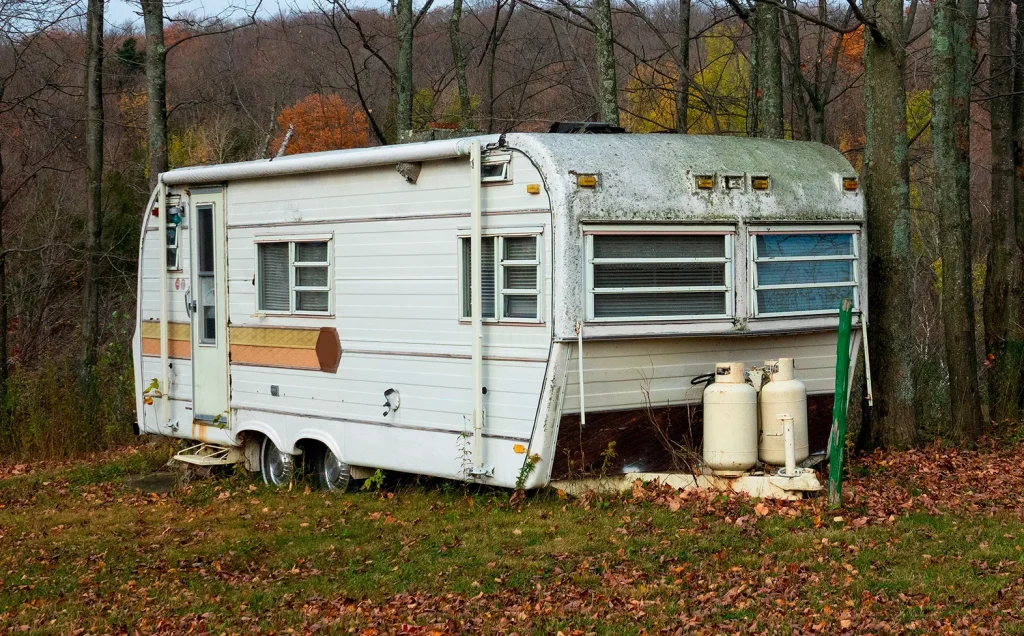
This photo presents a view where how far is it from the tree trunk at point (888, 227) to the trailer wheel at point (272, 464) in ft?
17.4

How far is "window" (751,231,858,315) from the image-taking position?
872cm

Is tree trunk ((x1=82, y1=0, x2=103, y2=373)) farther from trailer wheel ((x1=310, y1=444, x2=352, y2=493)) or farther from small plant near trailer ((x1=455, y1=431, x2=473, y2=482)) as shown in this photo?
small plant near trailer ((x1=455, y1=431, x2=473, y2=482))

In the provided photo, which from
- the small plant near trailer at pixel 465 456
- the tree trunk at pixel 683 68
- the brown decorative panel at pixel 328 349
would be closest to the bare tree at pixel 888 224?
the small plant near trailer at pixel 465 456

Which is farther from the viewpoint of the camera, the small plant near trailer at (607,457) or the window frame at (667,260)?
the small plant near trailer at (607,457)

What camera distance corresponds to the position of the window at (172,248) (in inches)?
455

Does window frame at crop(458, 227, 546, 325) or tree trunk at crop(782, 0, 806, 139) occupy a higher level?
tree trunk at crop(782, 0, 806, 139)

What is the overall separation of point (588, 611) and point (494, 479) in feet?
8.28

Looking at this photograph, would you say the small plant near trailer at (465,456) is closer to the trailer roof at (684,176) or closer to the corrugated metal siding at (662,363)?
the corrugated metal siding at (662,363)

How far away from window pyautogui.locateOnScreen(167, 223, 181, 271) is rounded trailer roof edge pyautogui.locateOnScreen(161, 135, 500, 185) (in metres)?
0.46

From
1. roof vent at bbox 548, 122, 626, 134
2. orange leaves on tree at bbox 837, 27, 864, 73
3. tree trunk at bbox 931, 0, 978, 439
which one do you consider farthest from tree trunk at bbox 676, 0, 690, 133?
roof vent at bbox 548, 122, 626, 134

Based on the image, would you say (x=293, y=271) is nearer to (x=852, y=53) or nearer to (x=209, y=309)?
(x=209, y=309)

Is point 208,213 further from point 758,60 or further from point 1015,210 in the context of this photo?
point 1015,210

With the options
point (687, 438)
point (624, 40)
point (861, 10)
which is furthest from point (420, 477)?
point (624, 40)

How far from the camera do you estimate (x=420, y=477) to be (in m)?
9.95
